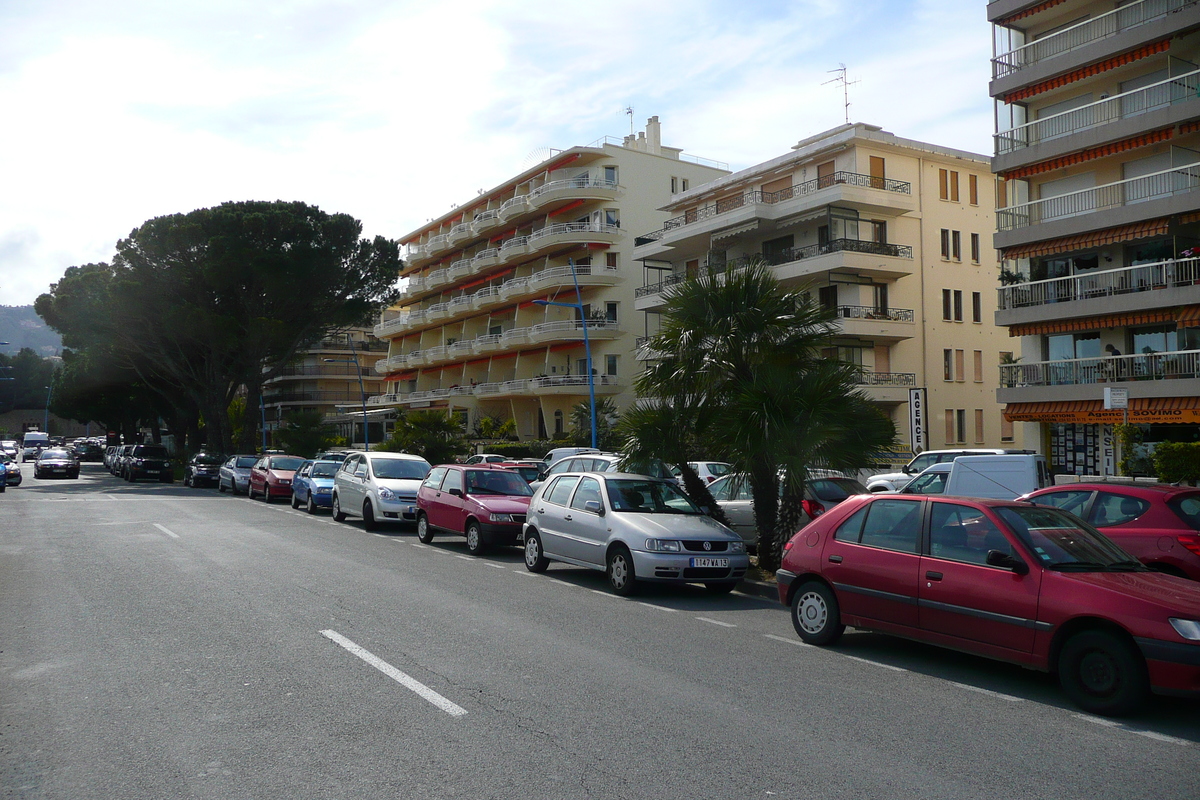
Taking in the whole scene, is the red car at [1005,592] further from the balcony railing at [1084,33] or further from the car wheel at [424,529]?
the balcony railing at [1084,33]

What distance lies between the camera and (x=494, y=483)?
1714 cm

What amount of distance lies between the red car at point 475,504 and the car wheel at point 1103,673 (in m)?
10.0

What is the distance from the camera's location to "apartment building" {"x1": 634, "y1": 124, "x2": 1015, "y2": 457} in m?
39.4

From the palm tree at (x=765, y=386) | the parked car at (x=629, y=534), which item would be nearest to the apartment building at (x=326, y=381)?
the parked car at (x=629, y=534)

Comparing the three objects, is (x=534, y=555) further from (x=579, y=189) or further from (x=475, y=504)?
(x=579, y=189)

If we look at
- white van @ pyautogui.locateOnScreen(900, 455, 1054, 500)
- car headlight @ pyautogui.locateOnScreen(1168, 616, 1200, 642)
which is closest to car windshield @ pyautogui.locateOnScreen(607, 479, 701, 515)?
white van @ pyautogui.locateOnScreen(900, 455, 1054, 500)

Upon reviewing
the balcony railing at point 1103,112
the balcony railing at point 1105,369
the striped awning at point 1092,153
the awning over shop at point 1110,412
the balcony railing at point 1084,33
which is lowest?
the awning over shop at point 1110,412

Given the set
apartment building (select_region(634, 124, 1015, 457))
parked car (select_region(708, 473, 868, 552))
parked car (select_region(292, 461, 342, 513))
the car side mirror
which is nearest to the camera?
the car side mirror

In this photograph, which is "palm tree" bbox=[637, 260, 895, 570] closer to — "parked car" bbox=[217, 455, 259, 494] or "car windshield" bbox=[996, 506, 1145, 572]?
"car windshield" bbox=[996, 506, 1145, 572]

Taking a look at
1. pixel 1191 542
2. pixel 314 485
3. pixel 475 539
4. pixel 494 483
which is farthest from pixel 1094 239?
pixel 314 485

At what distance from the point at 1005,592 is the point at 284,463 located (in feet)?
86.4

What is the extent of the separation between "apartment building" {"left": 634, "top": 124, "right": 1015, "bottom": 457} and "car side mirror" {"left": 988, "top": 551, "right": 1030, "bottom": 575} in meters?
31.1

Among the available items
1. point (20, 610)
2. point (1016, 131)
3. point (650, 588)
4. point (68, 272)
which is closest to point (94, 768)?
point (20, 610)

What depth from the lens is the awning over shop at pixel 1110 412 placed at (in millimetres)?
26297
